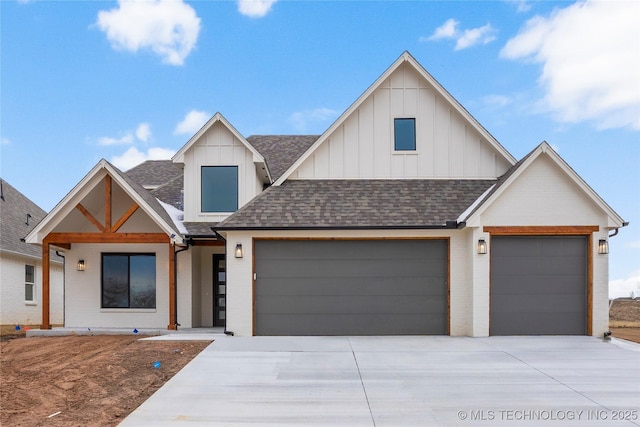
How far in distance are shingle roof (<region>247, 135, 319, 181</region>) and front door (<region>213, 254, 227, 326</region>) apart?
3586 millimetres

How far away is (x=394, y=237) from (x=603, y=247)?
5053 millimetres

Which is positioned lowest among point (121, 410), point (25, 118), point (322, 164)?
point (121, 410)

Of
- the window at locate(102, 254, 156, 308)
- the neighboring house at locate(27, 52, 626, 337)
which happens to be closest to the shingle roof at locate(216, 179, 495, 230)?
the neighboring house at locate(27, 52, 626, 337)

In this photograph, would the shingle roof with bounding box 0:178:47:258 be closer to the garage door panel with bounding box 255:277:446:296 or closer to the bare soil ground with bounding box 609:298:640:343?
the garage door panel with bounding box 255:277:446:296

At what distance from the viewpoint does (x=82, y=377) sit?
7121 millimetres

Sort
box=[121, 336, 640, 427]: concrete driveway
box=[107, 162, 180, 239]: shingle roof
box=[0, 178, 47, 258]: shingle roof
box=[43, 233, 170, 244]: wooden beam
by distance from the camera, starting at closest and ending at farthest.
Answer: box=[121, 336, 640, 427]: concrete driveway, box=[107, 162, 180, 239]: shingle roof, box=[43, 233, 170, 244]: wooden beam, box=[0, 178, 47, 258]: shingle roof

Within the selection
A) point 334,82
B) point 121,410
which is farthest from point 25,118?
point 121,410

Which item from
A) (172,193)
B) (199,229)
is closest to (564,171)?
(199,229)

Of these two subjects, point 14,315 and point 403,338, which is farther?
point 14,315

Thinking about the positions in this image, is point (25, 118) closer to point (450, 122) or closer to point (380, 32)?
point (380, 32)

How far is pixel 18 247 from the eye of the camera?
16.5 metres

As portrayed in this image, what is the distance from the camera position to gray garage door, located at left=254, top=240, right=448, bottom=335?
35.7ft

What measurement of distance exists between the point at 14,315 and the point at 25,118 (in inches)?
331

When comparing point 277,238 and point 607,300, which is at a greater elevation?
point 277,238
